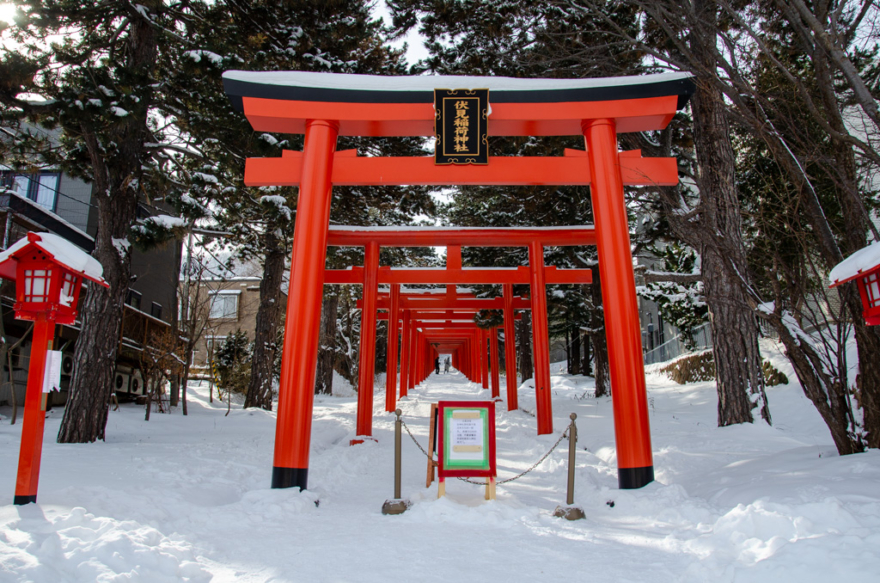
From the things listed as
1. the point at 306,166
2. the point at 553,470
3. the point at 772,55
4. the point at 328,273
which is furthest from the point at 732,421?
the point at 328,273

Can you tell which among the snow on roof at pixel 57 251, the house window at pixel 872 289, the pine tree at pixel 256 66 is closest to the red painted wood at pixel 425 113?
the pine tree at pixel 256 66

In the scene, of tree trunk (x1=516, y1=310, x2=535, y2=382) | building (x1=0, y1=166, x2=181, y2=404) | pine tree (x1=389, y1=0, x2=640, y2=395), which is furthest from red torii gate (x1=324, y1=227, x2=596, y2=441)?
tree trunk (x1=516, y1=310, x2=535, y2=382)

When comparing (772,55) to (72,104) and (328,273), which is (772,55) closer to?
(72,104)

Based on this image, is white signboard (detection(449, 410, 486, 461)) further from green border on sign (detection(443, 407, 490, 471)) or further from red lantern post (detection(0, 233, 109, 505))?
red lantern post (detection(0, 233, 109, 505))

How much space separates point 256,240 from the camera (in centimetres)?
1284

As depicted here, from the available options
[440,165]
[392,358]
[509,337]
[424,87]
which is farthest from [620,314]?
[392,358]

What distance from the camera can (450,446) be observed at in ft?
17.8

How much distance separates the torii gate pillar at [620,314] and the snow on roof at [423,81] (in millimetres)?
515

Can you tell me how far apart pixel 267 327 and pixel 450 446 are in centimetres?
922

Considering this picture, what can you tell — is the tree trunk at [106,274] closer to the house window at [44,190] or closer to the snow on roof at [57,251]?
the snow on roof at [57,251]

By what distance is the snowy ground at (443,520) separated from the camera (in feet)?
10.8

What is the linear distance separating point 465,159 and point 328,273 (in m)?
6.94

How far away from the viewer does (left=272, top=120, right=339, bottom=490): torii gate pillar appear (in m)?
5.77

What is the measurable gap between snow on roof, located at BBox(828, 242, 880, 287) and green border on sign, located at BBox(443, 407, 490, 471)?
3336 mm
